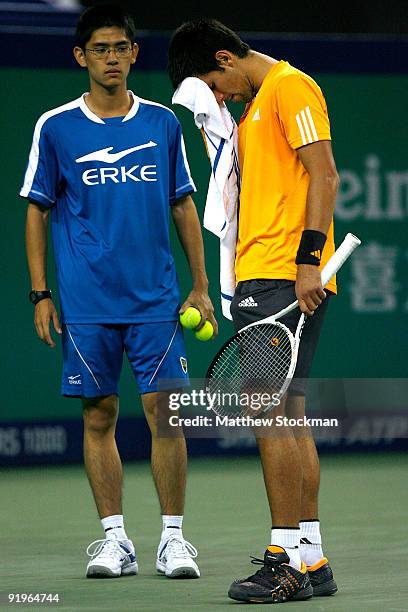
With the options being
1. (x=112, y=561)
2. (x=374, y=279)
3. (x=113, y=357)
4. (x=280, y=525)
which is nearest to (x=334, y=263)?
(x=280, y=525)

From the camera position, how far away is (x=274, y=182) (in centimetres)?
535

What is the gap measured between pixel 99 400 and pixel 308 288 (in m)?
1.29

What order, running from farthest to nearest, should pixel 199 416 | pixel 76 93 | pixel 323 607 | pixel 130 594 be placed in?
pixel 76 93 → pixel 199 416 → pixel 130 594 → pixel 323 607

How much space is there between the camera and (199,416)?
8.42 meters

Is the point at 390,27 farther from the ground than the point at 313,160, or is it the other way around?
the point at 390,27

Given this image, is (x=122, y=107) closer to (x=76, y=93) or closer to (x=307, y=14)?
(x=76, y=93)

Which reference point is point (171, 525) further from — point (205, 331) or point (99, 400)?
point (205, 331)

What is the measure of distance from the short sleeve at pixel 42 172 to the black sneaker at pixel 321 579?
5.86 ft

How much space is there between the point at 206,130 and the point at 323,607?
5.61ft

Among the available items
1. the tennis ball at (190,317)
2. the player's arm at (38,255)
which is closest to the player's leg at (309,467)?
the tennis ball at (190,317)

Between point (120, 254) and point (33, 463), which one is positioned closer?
point (120, 254)

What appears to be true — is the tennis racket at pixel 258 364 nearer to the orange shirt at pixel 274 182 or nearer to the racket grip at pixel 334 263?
the racket grip at pixel 334 263

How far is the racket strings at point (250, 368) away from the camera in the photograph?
208 inches

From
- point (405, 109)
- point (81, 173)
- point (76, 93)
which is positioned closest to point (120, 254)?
point (81, 173)
